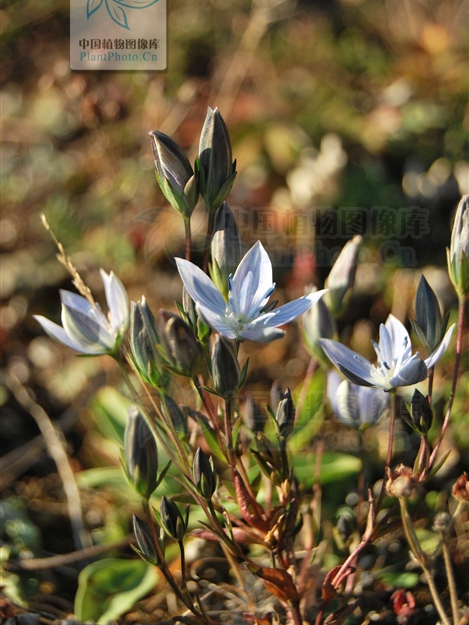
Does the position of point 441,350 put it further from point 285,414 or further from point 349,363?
point 285,414

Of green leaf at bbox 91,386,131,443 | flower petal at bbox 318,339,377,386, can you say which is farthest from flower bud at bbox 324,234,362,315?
green leaf at bbox 91,386,131,443

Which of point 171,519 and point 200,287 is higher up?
point 200,287

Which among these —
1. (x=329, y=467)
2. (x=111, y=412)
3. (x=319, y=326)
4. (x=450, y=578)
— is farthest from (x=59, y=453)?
(x=450, y=578)

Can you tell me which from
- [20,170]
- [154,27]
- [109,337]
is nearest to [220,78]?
[154,27]

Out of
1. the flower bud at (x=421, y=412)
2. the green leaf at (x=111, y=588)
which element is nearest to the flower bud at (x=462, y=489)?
the flower bud at (x=421, y=412)

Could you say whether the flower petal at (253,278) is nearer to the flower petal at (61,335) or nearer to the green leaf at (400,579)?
the flower petal at (61,335)

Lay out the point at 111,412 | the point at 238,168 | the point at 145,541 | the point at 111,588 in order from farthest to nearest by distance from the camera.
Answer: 1. the point at 238,168
2. the point at 111,412
3. the point at 111,588
4. the point at 145,541

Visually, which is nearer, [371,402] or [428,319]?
[428,319]
